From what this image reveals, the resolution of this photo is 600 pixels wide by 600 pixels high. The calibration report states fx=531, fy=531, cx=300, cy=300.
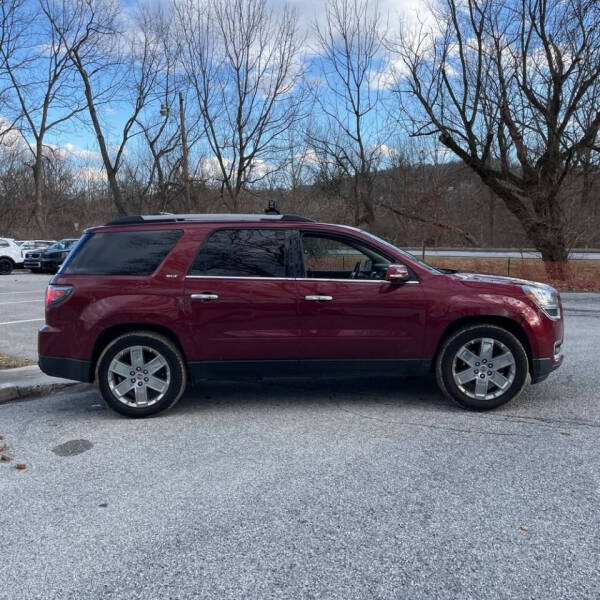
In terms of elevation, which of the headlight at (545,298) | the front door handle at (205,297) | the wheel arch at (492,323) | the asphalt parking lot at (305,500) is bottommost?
the asphalt parking lot at (305,500)

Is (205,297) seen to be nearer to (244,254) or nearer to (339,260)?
(244,254)

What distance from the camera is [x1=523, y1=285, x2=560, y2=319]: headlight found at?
488 centimetres

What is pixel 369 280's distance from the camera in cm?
488

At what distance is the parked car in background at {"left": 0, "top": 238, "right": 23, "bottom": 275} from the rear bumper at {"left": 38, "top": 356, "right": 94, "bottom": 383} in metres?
24.7

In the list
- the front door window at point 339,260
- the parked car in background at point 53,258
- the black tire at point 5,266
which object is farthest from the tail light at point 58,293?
the black tire at point 5,266

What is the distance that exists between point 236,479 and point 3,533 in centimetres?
135

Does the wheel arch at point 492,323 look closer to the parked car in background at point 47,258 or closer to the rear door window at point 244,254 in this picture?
the rear door window at point 244,254

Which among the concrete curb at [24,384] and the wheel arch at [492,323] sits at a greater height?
the wheel arch at [492,323]

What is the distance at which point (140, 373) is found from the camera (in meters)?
4.78

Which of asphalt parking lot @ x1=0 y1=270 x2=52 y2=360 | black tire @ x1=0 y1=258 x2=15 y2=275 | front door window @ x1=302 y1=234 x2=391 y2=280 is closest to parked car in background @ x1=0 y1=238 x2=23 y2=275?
black tire @ x1=0 y1=258 x2=15 y2=275

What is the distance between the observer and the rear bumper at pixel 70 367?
15.7 feet

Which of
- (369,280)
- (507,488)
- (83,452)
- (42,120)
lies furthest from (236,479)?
(42,120)

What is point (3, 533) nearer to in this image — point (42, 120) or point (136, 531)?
point (136, 531)

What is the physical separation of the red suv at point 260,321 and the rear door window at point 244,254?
0.01 metres
